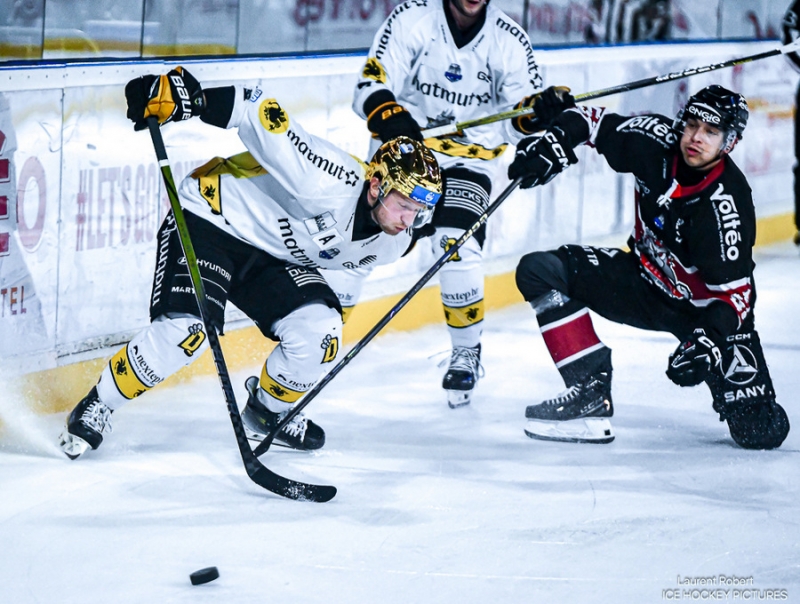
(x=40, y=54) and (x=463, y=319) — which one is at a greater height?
(x=40, y=54)

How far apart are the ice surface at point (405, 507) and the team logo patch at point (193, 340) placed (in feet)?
1.06

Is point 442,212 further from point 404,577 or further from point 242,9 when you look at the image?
point 404,577

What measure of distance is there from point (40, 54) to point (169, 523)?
155cm

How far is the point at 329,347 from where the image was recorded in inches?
123

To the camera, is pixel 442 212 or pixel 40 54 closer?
pixel 40 54

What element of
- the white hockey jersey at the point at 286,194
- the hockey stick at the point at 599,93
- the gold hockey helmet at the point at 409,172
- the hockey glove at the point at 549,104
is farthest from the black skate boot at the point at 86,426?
the hockey glove at the point at 549,104

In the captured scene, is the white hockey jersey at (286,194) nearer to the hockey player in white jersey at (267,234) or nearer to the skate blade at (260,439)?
the hockey player in white jersey at (267,234)

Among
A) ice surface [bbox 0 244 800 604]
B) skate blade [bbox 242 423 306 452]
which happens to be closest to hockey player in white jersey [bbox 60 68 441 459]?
skate blade [bbox 242 423 306 452]

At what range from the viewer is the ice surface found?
2469 mm

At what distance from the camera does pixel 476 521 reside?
286 centimetres

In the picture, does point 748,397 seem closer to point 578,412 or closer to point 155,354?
point 578,412

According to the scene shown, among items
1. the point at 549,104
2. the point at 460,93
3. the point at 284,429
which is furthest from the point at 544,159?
the point at 284,429

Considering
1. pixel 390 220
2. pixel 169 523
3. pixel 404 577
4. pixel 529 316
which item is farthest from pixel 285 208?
pixel 529 316

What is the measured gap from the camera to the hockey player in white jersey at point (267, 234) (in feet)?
9.72
